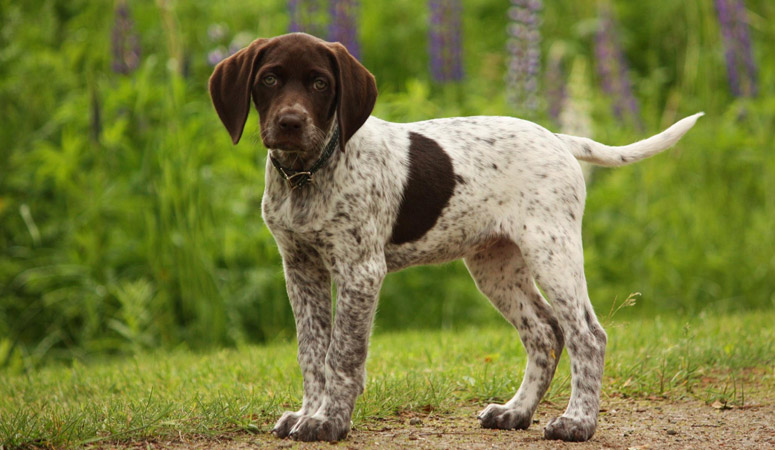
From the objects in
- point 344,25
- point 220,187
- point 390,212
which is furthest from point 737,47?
point 390,212

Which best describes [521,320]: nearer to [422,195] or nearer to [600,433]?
[600,433]

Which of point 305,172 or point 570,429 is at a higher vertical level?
point 305,172

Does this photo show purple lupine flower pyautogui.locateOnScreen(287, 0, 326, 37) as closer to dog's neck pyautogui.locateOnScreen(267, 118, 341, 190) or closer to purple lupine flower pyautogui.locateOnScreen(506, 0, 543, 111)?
purple lupine flower pyautogui.locateOnScreen(506, 0, 543, 111)

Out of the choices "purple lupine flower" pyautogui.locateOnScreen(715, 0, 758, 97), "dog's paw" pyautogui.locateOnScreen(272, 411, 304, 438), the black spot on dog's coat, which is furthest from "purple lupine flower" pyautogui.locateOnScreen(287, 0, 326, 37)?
"dog's paw" pyautogui.locateOnScreen(272, 411, 304, 438)

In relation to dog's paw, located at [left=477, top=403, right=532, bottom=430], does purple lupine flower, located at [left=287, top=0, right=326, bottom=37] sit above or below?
above

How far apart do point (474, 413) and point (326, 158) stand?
154 cm

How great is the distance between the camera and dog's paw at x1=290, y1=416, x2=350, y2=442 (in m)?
3.80

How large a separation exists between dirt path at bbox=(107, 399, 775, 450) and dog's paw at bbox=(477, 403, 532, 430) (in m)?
0.05

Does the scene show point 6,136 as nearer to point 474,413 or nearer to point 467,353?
point 467,353

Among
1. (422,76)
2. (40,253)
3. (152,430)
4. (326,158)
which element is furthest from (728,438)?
(422,76)

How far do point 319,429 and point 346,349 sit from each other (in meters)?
0.34

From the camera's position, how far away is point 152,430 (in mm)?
3975

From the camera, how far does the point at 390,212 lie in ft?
13.3

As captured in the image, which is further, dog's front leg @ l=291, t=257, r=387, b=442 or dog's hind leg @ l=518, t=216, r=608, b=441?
dog's hind leg @ l=518, t=216, r=608, b=441
